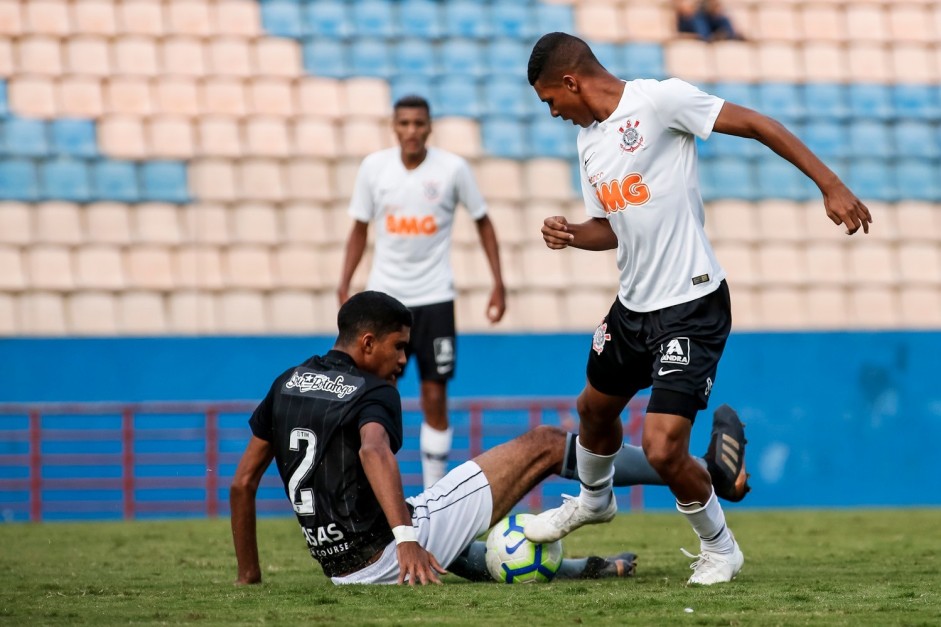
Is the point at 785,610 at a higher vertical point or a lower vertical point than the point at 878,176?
lower

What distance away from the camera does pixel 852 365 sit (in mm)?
11680

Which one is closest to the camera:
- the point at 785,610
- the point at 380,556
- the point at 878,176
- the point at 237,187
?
the point at 785,610

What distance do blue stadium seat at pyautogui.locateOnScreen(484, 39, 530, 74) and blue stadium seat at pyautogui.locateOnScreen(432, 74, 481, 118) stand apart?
31 cm

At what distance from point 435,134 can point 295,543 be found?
19.6ft

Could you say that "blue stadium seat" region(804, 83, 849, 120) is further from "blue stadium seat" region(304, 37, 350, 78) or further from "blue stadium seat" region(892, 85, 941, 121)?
"blue stadium seat" region(304, 37, 350, 78)

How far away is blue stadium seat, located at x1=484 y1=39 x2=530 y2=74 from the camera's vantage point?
13375mm

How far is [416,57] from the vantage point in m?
13.3

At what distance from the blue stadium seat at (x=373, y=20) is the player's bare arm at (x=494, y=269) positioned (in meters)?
5.45

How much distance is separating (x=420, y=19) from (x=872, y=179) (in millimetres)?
4705

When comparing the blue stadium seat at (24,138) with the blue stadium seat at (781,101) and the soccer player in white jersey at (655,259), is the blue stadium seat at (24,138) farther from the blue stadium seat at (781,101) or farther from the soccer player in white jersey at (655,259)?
the soccer player in white jersey at (655,259)

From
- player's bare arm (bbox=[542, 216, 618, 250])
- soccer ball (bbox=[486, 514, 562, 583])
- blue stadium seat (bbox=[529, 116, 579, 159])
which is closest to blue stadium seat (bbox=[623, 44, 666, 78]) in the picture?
blue stadium seat (bbox=[529, 116, 579, 159])

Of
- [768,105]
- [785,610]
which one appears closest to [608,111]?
[785,610]

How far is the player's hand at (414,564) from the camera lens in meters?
4.74

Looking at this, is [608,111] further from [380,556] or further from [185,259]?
[185,259]
